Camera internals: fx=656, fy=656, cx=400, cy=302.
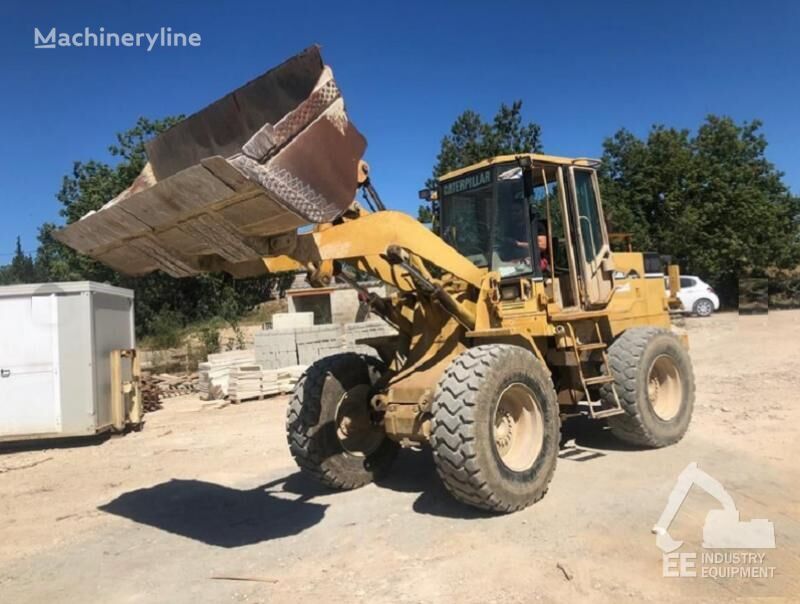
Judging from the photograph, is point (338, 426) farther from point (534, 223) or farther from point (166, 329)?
point (166, 329)

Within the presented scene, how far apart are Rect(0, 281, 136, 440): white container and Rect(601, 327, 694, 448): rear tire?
769 centimetres

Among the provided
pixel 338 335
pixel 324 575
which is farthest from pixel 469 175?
pixel 338 335

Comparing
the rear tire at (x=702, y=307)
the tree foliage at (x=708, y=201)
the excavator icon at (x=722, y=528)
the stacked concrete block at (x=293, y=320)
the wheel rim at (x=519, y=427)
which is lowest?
the excavator icon at (x=722, y=528)

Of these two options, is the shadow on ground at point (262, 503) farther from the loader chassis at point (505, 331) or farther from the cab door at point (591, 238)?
the cab door at point (591, 238)

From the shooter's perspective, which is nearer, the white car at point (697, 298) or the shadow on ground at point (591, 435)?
the shadow on ground at point (591, 435)

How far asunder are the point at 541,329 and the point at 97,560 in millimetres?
4343

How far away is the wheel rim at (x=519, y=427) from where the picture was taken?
18.6ft

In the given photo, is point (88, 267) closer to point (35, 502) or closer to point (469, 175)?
point (35, 502)

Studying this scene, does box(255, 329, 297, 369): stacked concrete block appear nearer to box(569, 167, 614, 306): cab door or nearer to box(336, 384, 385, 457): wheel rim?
box(336, 384, 385, 457): wheel rim

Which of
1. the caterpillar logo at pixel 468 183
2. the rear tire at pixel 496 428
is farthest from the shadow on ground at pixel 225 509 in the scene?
the caterpillar logo at pixel 468 183

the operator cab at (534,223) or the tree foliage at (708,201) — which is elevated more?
the tree foliage at (708,201)

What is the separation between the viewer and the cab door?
285 inches

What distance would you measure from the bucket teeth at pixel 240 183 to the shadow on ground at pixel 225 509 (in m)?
2.18

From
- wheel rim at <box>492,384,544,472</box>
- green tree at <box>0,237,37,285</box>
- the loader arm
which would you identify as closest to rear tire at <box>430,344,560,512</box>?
wheel rim at <box>492,384,544,472</box>
